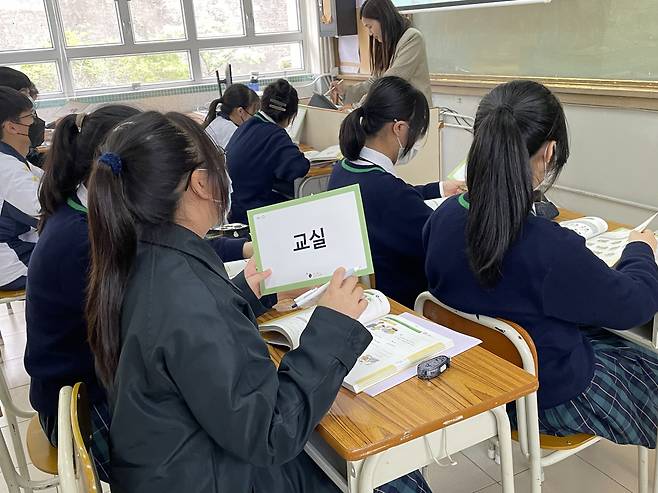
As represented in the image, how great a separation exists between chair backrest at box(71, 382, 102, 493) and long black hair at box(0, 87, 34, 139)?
183 centimetres

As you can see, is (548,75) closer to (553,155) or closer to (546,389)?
(553,155)

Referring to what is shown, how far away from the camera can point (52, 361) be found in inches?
53.4

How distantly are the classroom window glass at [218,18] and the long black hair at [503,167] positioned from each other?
522 cm

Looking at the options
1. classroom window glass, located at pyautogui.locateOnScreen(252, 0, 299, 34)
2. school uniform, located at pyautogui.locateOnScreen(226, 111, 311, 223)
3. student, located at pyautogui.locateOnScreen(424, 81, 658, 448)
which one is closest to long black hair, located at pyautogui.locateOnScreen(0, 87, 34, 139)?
school uniform, located at pyautogui.locateOnScreen(226, 111, 311, 223)

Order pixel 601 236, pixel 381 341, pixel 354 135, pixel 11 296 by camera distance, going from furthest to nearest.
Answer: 1. pixel 11 296
2. pixel 354 135
3. pixel 601 236
4. pixel 381 341

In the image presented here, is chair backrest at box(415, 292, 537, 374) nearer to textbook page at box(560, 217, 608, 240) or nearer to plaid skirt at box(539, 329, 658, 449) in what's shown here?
plaid skirt at box(539, 329, 658, 449)

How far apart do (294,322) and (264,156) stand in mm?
1804

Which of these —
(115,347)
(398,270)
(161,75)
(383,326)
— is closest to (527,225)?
(383,326)

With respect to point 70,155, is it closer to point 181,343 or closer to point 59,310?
point 59,310

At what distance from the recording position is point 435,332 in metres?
1.27

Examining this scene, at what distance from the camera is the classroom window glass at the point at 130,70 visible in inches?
224

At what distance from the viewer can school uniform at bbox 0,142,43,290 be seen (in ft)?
7.88

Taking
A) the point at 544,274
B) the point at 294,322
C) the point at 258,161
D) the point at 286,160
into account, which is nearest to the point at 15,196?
the point at 258,161

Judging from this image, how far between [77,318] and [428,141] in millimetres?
2330
